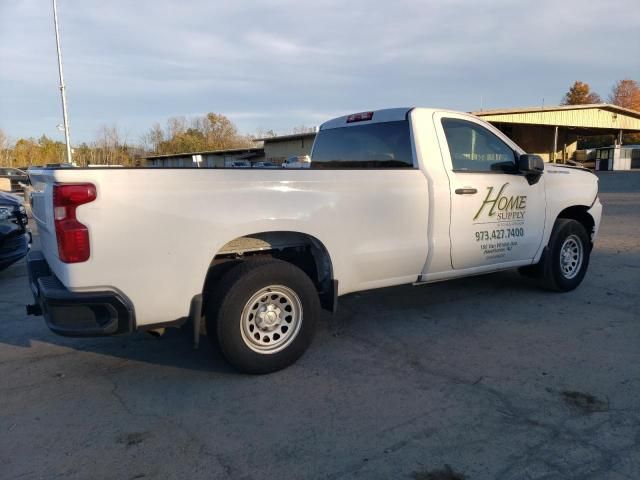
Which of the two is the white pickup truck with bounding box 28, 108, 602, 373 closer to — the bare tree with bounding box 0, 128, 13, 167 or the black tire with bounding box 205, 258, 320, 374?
the black tire with bounding box 205, 258, 320, 374

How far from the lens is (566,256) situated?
6.16m

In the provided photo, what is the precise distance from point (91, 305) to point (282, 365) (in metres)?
1.49

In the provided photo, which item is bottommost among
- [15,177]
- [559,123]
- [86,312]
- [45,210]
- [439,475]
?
[439,475]

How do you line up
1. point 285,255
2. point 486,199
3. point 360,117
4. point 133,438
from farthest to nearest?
point 360,117
point 486,199
point 285,255
point 133,438

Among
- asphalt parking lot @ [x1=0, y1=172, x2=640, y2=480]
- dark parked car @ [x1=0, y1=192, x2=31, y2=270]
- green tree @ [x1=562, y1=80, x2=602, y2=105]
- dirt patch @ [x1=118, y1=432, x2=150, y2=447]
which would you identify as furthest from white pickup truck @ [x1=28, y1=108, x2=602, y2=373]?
green tree @ [x1=562, y1=80, x2=602, y2=105]

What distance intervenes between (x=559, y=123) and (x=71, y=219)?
125 ft

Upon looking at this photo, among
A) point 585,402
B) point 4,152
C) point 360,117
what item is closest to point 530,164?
point 360,117

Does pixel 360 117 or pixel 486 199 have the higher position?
pixel 360 117

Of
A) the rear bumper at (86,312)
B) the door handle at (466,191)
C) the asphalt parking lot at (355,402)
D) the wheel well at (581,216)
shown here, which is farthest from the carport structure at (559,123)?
the rear bumper at (86,312)

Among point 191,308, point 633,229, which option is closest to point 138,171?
point 191,308

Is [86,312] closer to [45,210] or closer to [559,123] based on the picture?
[45,210]

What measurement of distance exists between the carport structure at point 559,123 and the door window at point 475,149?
82.9 feet

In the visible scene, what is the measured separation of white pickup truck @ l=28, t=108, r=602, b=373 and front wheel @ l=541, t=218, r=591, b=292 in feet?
0.10

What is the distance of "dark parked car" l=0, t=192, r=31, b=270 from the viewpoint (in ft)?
22.8
